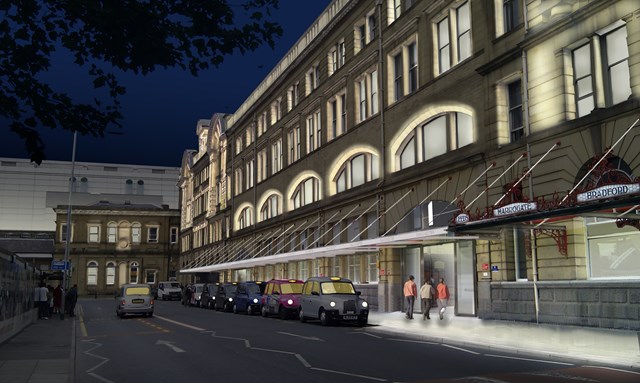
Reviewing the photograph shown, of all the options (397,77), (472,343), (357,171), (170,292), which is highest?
(397,77)

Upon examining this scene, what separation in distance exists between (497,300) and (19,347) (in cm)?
A: 1611

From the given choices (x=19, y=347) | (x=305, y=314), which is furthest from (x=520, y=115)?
(x=19, y=347)

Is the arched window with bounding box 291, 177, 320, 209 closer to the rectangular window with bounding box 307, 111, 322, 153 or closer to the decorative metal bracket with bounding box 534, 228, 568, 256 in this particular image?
the rectangular window with bounding box 307, 111, 322, 153

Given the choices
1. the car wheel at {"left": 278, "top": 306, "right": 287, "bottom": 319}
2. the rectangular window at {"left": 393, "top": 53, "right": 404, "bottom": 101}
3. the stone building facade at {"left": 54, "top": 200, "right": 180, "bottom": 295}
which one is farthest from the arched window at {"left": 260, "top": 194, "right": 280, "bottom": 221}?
the stone building facade at {"left": 54, "top": 200, "right": 180, "bottom": 295}

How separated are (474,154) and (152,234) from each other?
7726cm

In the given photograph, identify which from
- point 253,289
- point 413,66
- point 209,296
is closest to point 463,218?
point 413,66

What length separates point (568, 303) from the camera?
20.8 metres

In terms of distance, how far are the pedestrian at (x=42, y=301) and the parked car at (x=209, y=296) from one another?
38.9 feet

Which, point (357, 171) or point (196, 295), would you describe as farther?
point (196, 295)

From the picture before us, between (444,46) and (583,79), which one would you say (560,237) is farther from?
(444,46)

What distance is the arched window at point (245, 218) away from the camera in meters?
60.3

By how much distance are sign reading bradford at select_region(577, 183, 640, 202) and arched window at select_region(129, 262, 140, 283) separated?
8417cm

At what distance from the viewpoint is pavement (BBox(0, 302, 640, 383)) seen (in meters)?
13.5

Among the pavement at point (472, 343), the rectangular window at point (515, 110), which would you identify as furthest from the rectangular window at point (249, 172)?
the rectangular window at point (515, 110)
